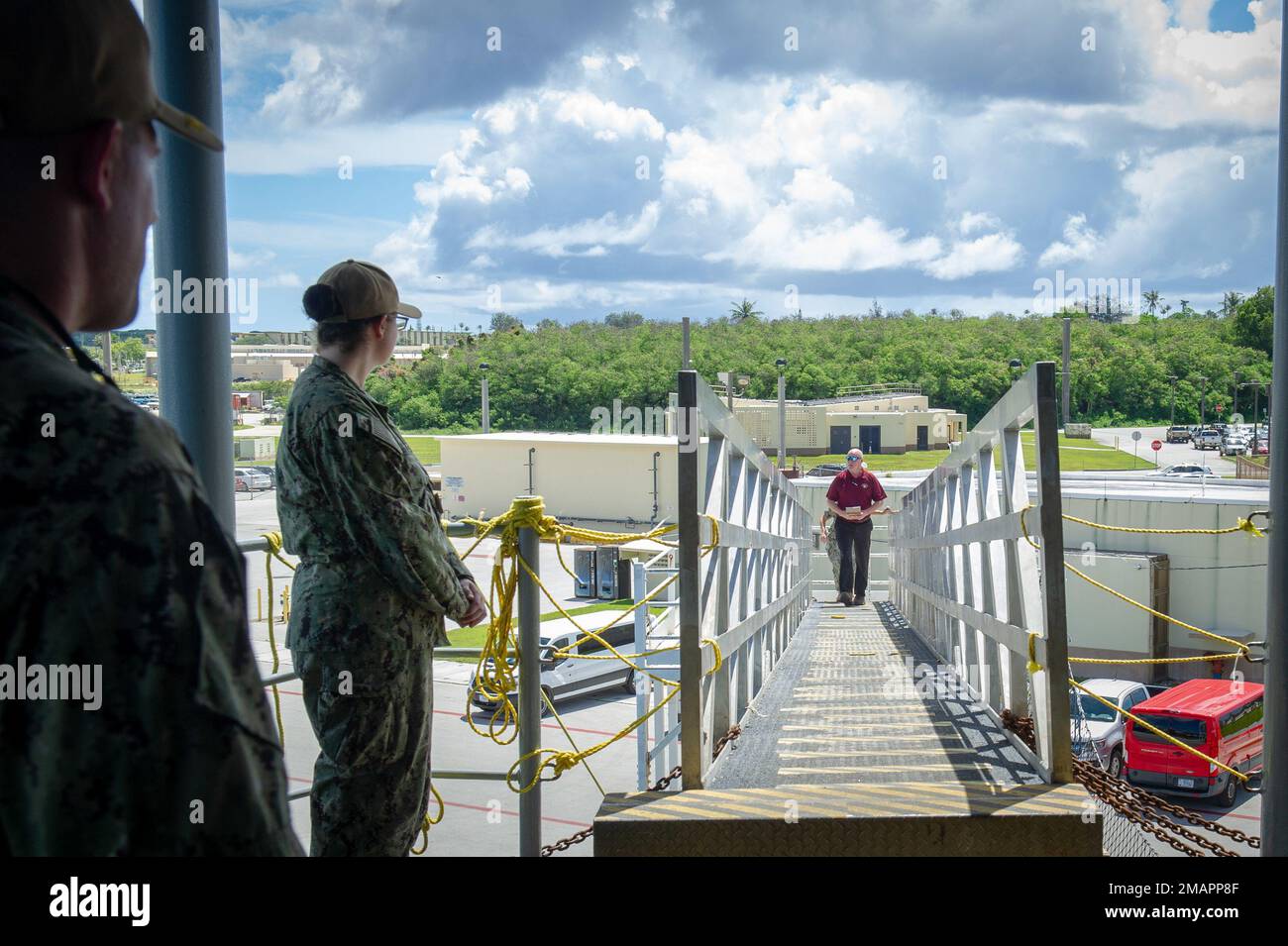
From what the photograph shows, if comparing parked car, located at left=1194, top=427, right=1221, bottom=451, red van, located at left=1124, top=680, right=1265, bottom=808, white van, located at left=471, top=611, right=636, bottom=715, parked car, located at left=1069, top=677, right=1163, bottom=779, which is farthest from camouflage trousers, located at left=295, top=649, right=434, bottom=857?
parked car, located at left=1194, top=427, right=1221, bottom=451

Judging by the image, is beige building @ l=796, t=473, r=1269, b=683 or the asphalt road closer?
beige building @ l=796, t=473, r=1269, b=683

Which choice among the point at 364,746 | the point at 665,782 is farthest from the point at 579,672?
the point at 364,746

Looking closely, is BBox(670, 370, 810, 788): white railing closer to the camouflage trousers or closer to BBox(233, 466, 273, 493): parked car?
the camouflage trousers

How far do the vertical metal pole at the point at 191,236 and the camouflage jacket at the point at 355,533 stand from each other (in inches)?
27.8

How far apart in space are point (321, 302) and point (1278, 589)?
3.20 meters

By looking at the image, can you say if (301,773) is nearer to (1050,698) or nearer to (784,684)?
(784,684)

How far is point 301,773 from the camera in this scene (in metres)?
17.4

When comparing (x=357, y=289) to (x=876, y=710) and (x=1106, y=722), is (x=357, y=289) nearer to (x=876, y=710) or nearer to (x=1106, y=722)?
(x=876, y=710)

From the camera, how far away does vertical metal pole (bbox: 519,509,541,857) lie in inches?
155

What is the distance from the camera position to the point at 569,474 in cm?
4678

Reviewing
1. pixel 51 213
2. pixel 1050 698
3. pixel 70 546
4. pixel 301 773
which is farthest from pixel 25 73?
pixel 301 773

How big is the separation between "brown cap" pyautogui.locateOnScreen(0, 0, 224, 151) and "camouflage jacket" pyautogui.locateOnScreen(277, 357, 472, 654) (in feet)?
6.46
